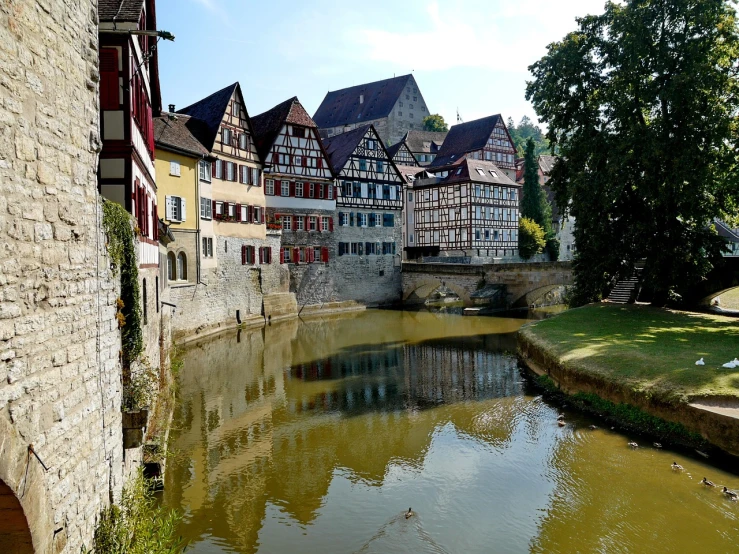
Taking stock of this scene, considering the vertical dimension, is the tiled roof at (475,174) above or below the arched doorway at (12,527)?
above

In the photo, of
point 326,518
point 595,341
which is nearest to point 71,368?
point 326,518

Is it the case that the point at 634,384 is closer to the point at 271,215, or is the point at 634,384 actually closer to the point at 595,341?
the point at 595,341

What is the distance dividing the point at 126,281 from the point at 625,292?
76.8 feet

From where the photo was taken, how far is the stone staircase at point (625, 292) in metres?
24.6

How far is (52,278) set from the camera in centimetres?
434

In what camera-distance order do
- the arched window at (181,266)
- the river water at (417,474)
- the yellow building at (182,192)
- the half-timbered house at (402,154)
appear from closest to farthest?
the river water at (417,474)
the yellow building at (182,192)
the arched window at (181,266)
the half-timbered house at (402,154)

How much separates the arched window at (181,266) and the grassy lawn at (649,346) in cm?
1416

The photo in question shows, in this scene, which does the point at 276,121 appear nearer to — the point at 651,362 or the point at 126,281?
the point at 651,362

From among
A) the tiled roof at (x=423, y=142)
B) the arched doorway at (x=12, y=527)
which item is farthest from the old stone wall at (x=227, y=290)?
the tiled roof at (x=423, y=142)

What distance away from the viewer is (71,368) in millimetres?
4637

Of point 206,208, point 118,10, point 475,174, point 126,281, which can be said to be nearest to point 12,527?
point 126,281

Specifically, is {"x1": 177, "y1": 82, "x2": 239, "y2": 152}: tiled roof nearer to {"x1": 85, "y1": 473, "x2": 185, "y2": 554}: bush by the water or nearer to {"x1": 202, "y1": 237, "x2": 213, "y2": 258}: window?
{"x1": 202, "y1": 237, "x2": 213, "y2": 258}: window

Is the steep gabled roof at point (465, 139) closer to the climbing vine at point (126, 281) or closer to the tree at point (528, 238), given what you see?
the tree at point (528, 238)

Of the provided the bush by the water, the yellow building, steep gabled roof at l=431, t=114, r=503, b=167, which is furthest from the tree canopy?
the bush by the water
